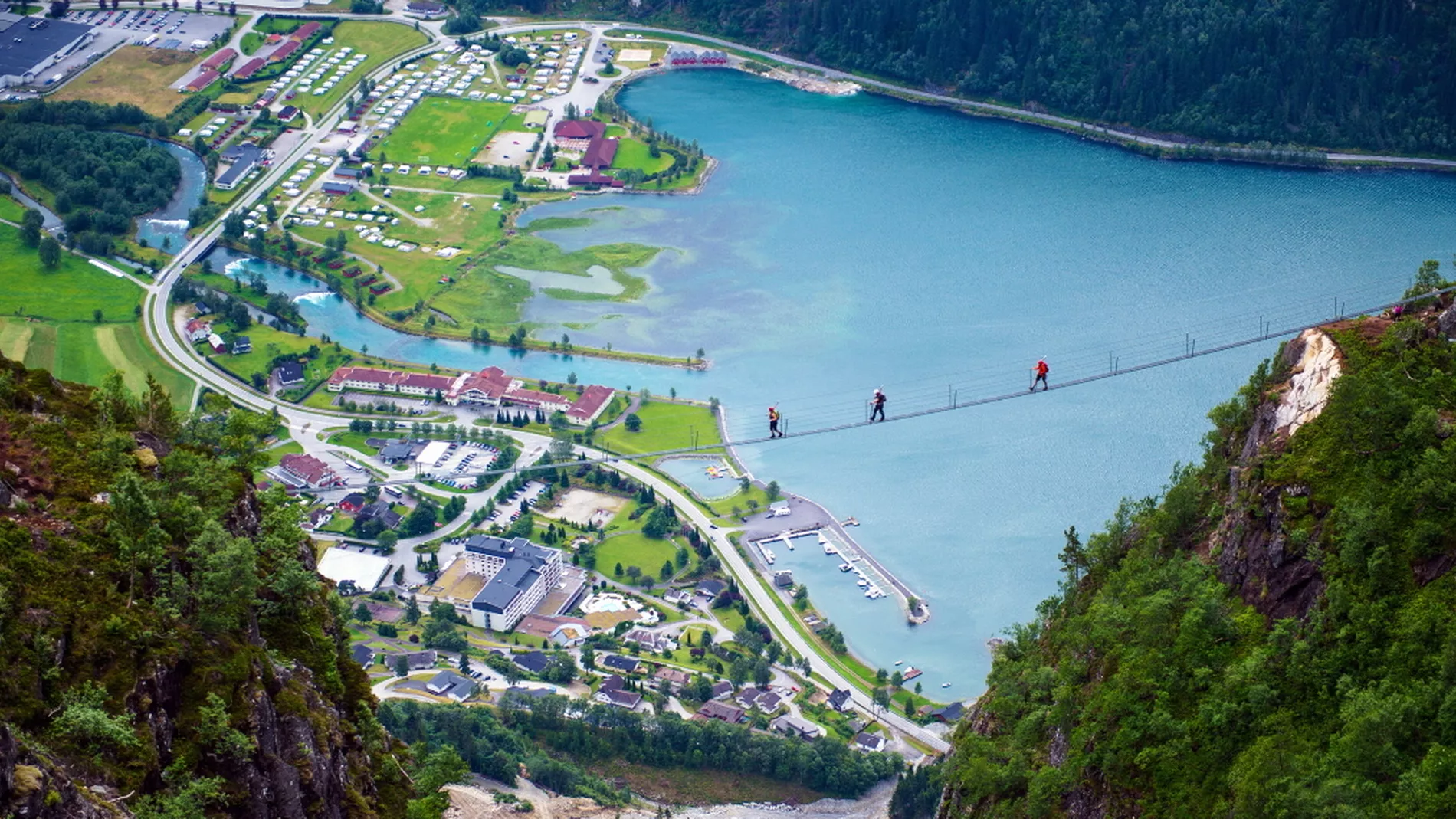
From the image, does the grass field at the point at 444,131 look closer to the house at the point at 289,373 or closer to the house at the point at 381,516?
the house at the point at 289,373

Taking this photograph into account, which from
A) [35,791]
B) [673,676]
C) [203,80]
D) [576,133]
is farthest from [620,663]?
[203,80]

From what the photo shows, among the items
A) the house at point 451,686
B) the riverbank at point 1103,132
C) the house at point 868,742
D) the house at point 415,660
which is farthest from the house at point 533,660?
the riverbank at point 1103,132

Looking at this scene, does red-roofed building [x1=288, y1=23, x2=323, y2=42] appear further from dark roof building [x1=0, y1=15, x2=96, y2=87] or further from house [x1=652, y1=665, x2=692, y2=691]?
house [x1=652, y1=665, x2=692, y2=691]

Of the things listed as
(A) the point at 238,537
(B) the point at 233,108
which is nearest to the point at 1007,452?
(A) the point at 238,537

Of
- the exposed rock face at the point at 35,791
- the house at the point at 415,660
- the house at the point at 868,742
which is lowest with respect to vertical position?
the house at the point at 415,660

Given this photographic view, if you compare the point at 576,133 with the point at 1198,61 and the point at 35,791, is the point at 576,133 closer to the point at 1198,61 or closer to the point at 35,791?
the point at 1198,61

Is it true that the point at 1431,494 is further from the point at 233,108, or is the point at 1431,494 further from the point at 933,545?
the point at 233,108
